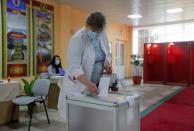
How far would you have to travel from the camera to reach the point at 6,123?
395 centimetres

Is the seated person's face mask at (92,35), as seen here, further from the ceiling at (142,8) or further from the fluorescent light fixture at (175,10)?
the fluorescent light fixture at (175,10)

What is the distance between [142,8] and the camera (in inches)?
325

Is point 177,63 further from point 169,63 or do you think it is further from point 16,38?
point 16,38

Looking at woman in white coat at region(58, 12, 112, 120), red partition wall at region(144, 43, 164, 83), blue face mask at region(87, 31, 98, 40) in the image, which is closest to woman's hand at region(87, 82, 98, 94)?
woman in white coat at region(58, 12, 112, 120)

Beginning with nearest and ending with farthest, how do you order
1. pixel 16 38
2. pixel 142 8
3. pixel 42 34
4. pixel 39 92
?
pixel 39 92 → pixel 16 38 → pixel 42 34 → pixel 142 8

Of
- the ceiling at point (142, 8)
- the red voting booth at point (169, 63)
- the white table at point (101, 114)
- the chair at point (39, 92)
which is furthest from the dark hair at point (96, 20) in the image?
the red voting booth at point (169, 63)

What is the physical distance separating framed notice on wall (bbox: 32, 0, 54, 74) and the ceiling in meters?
0.70

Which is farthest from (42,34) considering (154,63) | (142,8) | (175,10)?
(154,63)

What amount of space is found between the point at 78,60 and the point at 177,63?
8660 mm

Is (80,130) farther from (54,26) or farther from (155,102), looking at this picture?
(54,26)

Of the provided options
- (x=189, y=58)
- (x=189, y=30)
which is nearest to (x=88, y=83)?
(x=189, y=58)

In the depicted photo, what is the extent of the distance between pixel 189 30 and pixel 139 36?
8.81 ft

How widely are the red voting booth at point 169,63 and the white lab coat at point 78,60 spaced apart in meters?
8.12

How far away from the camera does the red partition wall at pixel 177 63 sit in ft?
30.7
